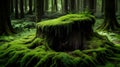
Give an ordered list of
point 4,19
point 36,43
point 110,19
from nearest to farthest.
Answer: point 36,43 → point 4,19 → point 110,19

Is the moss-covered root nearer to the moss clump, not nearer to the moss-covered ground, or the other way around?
the moss-covered ground

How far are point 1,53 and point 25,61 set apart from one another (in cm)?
136

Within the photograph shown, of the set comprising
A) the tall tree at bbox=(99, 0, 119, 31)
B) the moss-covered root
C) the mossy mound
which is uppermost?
the tall tree at bbox=(99, 0, 119, 31)

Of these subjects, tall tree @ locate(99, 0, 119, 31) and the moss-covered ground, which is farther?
tall tree @ locate(99, 0, 119, 31)

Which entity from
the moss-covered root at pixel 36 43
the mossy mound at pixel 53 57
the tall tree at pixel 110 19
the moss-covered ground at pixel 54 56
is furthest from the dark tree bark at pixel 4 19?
the tall tree at pixel 110 19

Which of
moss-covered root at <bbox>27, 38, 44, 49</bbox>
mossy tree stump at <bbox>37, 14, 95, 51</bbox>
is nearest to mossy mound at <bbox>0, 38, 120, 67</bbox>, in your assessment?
moss-covered root at <bbox>27, 38, 44, 49</bbox>

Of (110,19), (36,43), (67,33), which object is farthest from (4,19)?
(110,19)

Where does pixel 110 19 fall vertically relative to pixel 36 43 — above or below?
above

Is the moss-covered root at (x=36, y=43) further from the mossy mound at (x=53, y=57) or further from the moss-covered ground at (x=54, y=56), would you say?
the mossy mound at (x=53, y=57)

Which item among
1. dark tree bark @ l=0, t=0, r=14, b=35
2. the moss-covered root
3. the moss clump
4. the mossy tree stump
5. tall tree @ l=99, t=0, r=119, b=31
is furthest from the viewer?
tall tree @ l=99, t=0, r=119, b=31

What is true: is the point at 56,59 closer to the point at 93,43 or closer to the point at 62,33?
the point at 62,33

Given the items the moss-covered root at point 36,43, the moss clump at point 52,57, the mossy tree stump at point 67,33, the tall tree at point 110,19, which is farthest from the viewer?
the tall tree at point 110,19

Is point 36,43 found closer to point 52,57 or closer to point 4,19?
point 52,57

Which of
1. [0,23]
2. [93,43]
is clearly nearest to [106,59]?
[93,43]
